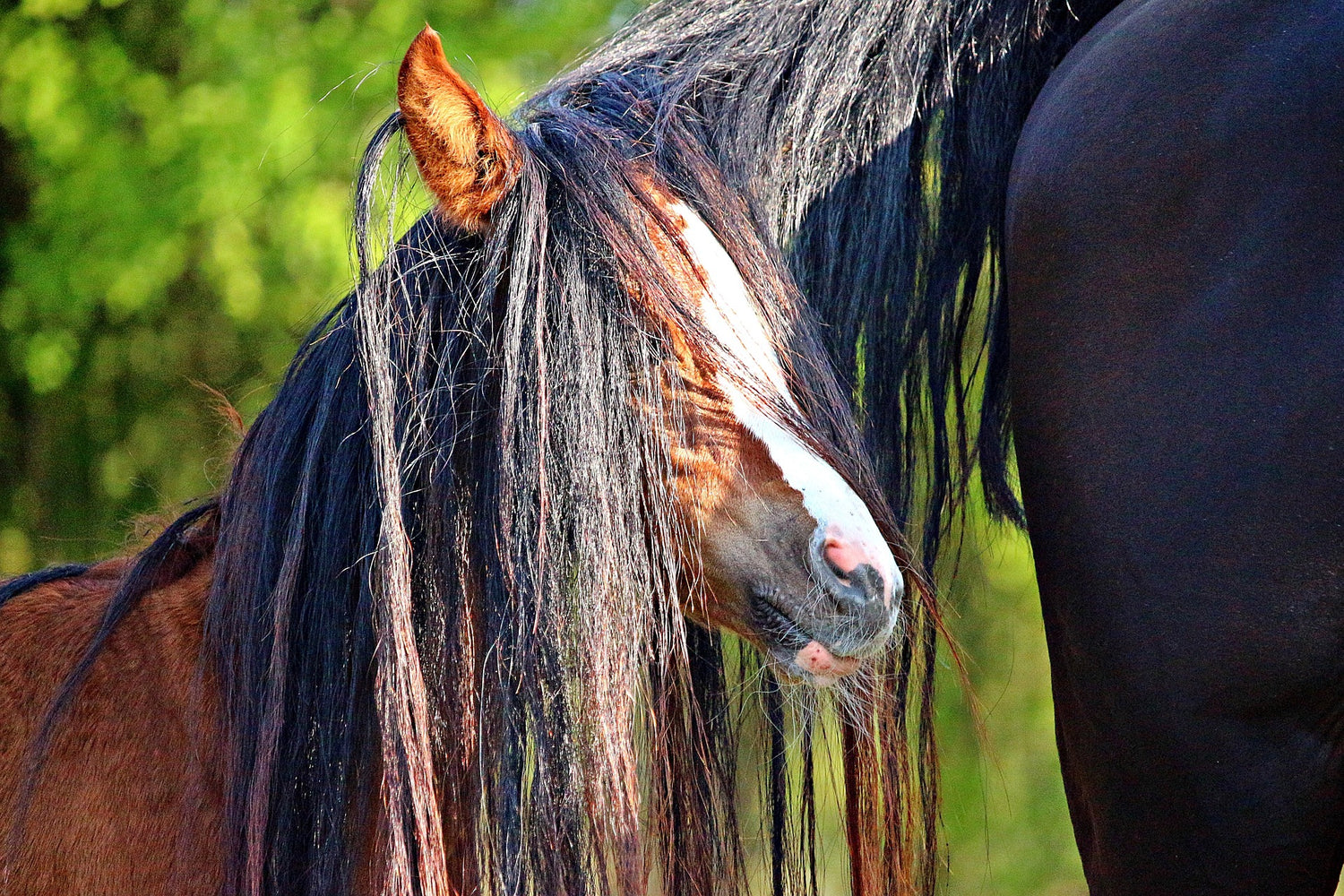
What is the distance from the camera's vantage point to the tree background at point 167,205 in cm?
332

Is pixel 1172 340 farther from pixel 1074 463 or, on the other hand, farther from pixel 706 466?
pixel 706 466

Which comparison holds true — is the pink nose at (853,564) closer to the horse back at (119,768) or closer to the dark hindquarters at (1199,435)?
the dark hindquarters at (1199,435)

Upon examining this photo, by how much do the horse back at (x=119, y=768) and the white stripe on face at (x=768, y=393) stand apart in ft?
2.31

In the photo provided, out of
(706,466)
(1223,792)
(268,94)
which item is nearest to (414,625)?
(706,466)

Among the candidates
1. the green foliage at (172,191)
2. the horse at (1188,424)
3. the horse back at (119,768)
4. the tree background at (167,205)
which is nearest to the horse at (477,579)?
the horse back at (119,768)

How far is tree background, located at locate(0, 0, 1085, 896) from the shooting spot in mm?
3322

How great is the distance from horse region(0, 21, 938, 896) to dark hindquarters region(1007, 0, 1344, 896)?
0.82 feet

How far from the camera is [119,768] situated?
49.3 inches

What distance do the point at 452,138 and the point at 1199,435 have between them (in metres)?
0.82

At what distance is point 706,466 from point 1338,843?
762 millimetres

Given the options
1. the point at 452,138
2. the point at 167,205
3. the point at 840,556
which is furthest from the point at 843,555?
the point at 167,205

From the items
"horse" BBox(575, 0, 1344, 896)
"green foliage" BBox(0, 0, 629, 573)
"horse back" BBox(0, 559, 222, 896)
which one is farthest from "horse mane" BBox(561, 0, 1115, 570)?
"green foliage" BBox(0, 0, 629, 573)

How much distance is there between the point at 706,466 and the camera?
1271mm

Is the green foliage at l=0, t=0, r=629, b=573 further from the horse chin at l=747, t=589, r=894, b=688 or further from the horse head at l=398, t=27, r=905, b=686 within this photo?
the horse chin at l=747, t=589, r=894, b=688
